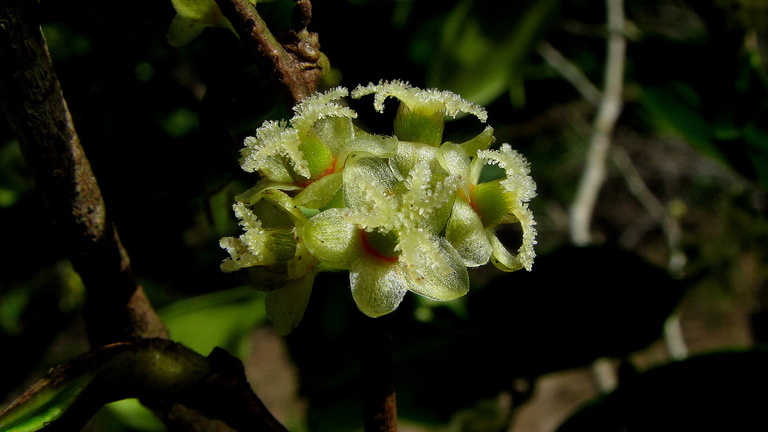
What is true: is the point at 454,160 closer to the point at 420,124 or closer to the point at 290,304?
the point at 420,124

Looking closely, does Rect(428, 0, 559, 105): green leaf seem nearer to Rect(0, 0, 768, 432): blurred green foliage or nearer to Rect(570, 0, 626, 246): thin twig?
Rect(0, 0, 768, 432): blurred green foliage

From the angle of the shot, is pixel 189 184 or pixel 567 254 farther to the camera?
pixel 567 254

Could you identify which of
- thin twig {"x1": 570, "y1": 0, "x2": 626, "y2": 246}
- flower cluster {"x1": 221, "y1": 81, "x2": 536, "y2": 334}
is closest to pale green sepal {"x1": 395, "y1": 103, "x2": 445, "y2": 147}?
flower cluster {"x1": 221, "y1": 81, "x2": 536, "y2": 334}

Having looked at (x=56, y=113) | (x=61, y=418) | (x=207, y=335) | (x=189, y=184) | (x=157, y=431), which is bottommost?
(x=157, y=431)

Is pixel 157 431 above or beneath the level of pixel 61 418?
beneath

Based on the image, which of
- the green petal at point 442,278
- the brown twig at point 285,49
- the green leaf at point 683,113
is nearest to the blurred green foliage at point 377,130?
the green leaf at point 683,113

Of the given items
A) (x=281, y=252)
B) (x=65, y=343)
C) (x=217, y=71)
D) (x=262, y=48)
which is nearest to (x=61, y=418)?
(x=281, y=252)

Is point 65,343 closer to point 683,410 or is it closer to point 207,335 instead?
point 207,335
